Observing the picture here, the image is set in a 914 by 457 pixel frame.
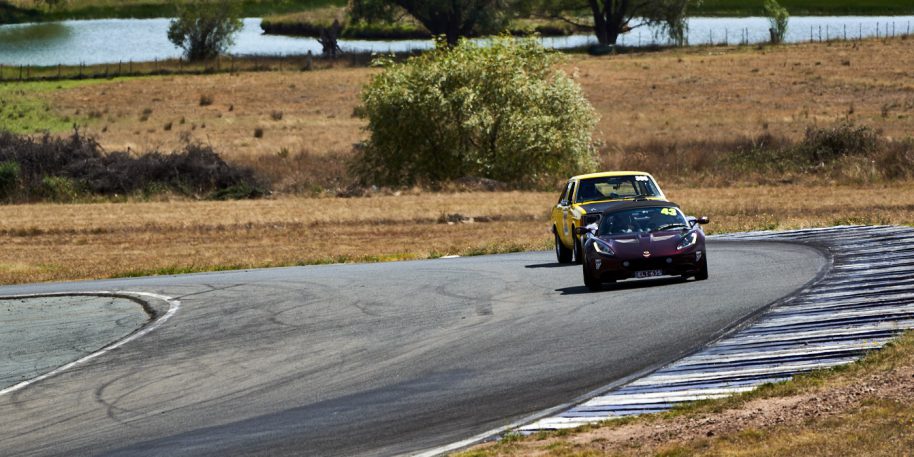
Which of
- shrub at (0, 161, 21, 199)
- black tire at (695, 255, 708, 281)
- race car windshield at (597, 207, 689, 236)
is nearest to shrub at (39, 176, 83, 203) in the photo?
shrub at (0, 161, 21, 199)

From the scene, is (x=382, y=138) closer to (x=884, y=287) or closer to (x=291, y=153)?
(x=291, y=153)

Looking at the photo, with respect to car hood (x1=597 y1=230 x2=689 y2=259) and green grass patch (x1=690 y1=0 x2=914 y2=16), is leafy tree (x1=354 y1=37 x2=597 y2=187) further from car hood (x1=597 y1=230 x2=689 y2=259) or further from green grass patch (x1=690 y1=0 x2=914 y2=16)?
green grass patch (x1=690 y1=0 x2=914 y2=16)

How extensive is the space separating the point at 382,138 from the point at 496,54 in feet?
19.5

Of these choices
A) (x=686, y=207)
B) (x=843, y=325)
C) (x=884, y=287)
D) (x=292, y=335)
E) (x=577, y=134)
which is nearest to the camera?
(x=843, y=325)

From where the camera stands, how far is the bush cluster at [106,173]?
162ft

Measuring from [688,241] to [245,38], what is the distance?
12589 cm

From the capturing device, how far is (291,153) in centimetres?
5978

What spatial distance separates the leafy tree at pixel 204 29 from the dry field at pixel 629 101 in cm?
1401

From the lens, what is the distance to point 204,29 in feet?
370

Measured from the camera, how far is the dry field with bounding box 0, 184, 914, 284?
3294 cm

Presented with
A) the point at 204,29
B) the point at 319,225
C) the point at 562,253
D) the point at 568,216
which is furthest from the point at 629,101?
the point at 568,216

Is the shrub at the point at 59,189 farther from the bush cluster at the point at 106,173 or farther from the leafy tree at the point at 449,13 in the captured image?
the leafy tree at the point at 449,13

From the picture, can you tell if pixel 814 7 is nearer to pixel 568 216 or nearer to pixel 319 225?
pixel 319 225

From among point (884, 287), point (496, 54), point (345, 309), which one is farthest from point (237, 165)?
point (884, 287)
